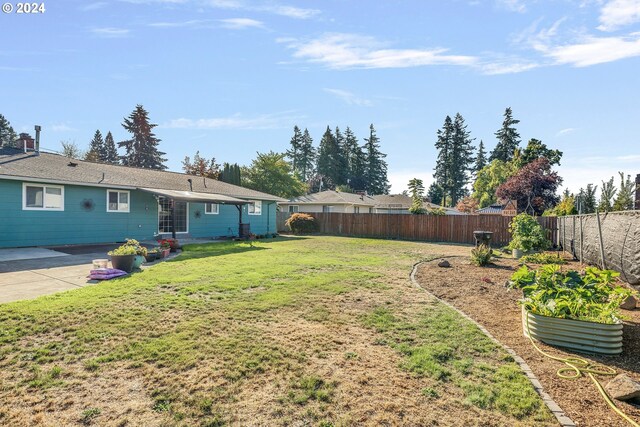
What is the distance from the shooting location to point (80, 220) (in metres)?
13.5

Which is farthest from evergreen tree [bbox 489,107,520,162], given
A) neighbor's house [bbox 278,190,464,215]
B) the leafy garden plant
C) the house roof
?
the leafy garden plant

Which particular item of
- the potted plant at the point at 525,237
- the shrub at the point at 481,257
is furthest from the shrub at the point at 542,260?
the shrub at the point at 481,257

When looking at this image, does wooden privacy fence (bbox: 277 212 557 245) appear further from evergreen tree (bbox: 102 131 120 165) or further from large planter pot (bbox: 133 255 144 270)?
evergreen tree (bbox: 102 131 120 165)

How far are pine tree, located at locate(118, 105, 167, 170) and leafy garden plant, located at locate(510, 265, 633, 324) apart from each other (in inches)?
1987

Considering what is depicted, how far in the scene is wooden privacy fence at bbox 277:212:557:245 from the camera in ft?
60.1

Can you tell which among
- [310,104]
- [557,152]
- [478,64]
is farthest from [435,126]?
[478,64]

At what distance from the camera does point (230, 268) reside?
859 centimetres

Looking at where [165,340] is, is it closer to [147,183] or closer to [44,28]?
[44,28]

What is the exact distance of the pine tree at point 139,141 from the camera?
46.3 metres

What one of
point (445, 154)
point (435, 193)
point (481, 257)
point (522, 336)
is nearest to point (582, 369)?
point (522, 336)

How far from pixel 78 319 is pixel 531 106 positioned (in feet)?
57.2

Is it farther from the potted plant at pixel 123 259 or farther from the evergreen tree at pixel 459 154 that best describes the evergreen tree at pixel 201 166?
the evergreen tree at pixel 459 154

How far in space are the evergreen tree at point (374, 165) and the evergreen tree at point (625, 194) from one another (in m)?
44.6

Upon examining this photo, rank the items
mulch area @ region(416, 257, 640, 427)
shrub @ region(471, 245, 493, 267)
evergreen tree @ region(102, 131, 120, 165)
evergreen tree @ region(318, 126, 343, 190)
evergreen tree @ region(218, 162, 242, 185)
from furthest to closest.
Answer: evergreen tree @ region(318, 126, 343, 190) → evergreen tree @ region(102, 131, 120, 165) → evergreen tree @ region(218, 162, 242, 185) → shrub @ region(471, 245, 493, 267) → mulch area @ region(416, 257, 640, 427)
